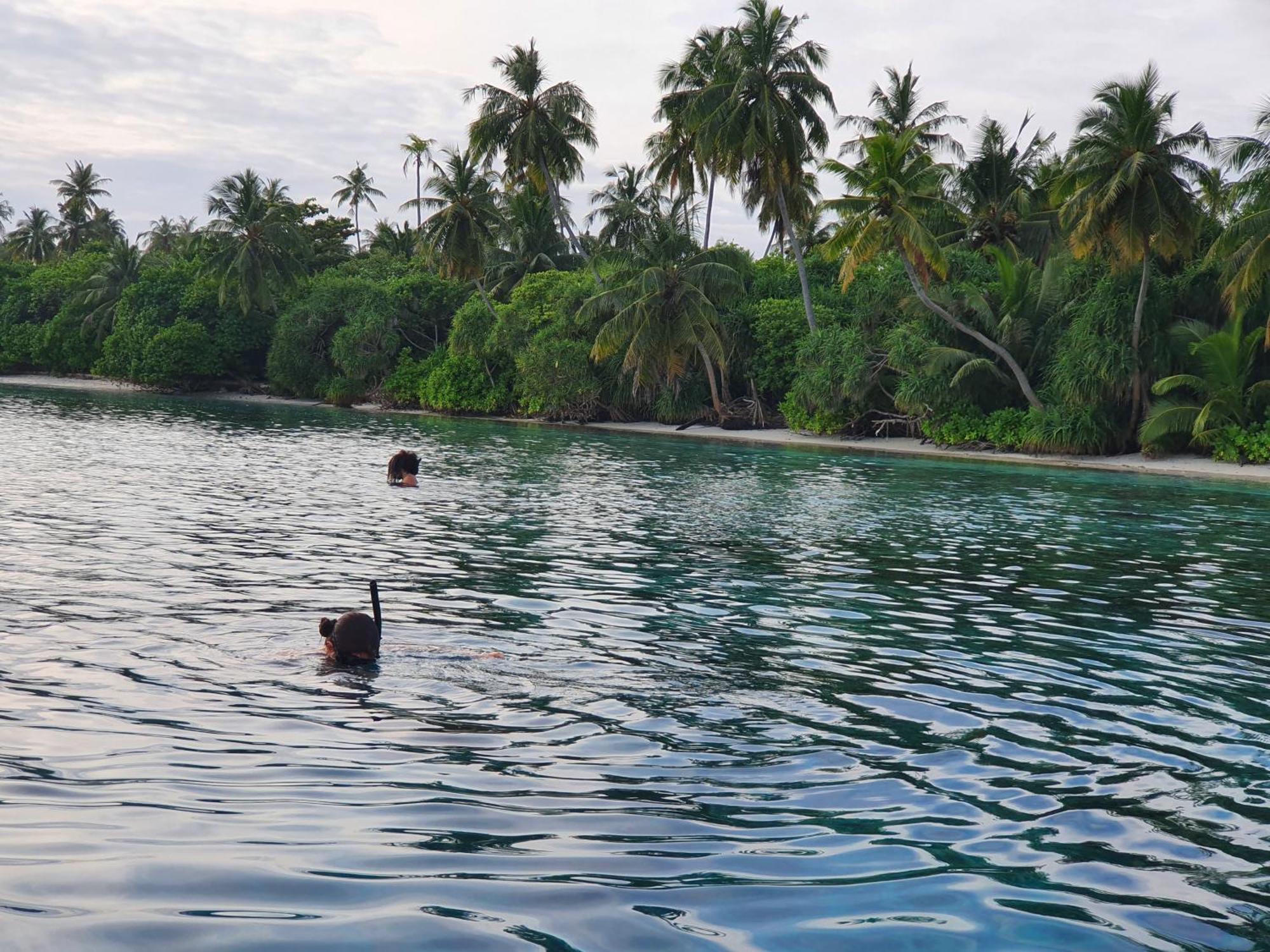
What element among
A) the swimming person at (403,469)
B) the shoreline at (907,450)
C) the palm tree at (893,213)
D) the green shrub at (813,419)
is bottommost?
the swimming person at (403,469)

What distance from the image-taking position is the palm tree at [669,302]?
136ft

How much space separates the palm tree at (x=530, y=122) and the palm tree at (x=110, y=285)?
2994 cm

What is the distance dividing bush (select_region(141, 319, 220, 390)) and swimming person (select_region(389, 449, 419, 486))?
4565 cm

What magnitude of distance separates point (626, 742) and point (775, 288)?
42.9 meters

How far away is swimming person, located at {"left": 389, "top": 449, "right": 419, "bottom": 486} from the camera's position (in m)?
20.6

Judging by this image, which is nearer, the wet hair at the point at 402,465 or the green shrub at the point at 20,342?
the wet hair at the point at 402,465

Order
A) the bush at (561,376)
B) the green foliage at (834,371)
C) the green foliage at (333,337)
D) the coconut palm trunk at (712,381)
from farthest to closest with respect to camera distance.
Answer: the green foliage at (333,337) → the bush at (561,376) → the coconut palm trunk at (712,381) → the green foliage at (834,371)

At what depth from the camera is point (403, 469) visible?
2066 centimetres

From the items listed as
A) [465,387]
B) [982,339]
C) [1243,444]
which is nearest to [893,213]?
[982,339]

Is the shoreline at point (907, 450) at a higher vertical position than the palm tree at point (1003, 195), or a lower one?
lower

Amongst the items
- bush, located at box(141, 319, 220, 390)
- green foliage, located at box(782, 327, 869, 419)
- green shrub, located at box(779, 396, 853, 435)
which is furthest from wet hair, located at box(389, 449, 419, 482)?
bush, located at box(141, 319, 220, 390)

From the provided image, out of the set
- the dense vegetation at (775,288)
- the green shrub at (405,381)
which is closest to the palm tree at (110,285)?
the dense vegetation at (775,288)

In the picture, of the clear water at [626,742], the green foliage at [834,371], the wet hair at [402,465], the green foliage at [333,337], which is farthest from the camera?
the green foliage at [333,337]

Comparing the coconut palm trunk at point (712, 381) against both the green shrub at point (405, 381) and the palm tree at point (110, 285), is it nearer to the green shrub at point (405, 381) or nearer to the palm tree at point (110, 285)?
the green shrub at point (405, 381)
